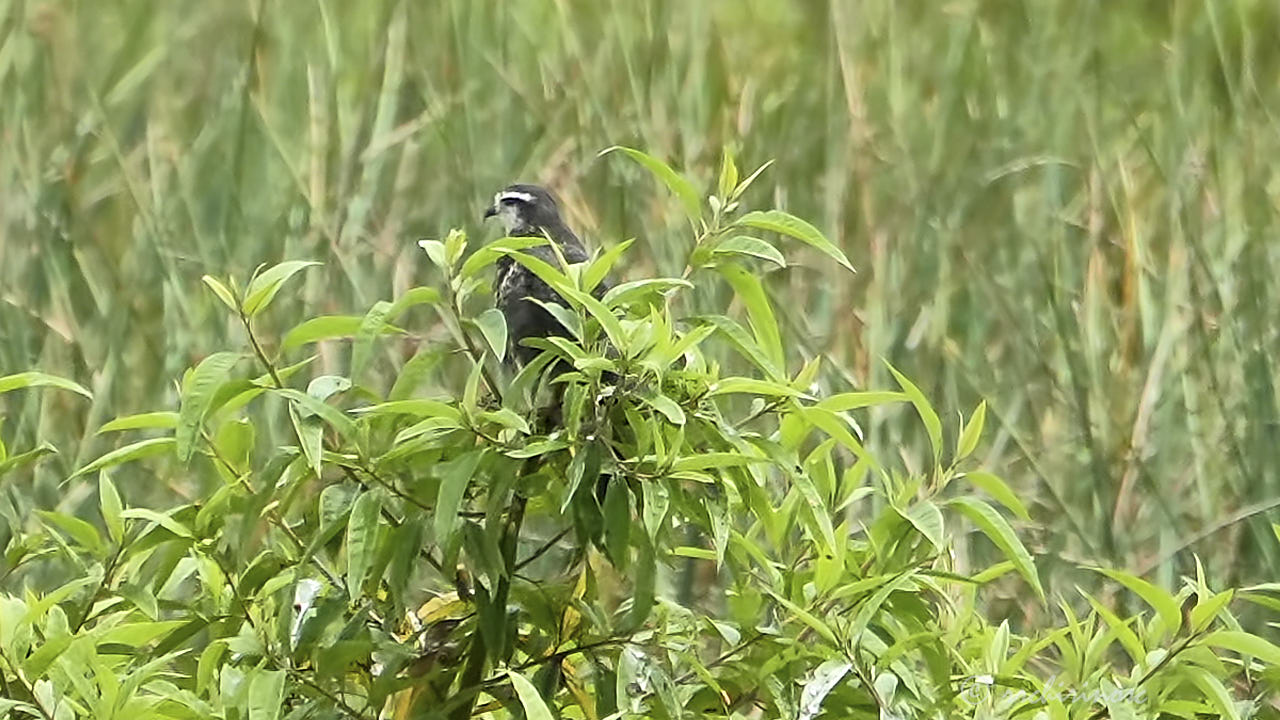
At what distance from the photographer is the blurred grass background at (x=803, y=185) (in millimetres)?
2809

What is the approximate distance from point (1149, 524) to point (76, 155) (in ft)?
6.43

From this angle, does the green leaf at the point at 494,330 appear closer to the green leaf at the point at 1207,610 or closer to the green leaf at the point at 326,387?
the green leaf at the point at 326,387

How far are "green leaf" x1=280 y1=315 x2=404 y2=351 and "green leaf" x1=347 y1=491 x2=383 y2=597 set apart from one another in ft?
0.35

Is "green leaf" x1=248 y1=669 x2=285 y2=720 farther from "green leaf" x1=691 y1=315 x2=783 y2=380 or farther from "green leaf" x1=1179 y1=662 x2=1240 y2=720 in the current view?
"green leaf" x1=1179 y1=662 x2=1240 y2=720

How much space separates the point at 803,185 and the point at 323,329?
6.76ft

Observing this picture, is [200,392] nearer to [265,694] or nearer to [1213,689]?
[265,694]

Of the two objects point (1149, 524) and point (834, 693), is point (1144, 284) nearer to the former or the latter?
point (1149, 524)

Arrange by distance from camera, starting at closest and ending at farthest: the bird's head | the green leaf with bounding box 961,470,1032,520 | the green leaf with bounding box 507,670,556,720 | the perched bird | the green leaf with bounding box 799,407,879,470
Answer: the green leaf with bounding box 507,670,556,720 → the green leaf with bounding box 799,407,879,470 → the green leaf with bounding box 961,470,1032,520 → the perched bird → the bird's head

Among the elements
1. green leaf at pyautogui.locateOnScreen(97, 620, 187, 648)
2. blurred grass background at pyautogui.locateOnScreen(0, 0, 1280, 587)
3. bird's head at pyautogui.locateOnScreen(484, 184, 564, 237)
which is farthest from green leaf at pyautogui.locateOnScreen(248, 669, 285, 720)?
blurred grass background at pyautogui.locateOnScreen(0, 0, 1280, 587)

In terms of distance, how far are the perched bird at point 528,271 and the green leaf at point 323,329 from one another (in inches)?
18.9

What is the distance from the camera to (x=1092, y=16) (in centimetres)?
318

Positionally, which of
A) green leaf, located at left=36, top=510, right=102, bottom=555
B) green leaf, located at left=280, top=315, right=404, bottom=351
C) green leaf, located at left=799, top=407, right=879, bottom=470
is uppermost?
green leaf, located at left=280, top=315, right=404, bottom=351

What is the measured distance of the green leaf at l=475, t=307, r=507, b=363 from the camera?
1.08 m

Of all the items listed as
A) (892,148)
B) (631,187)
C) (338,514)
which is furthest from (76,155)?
(338,514)
